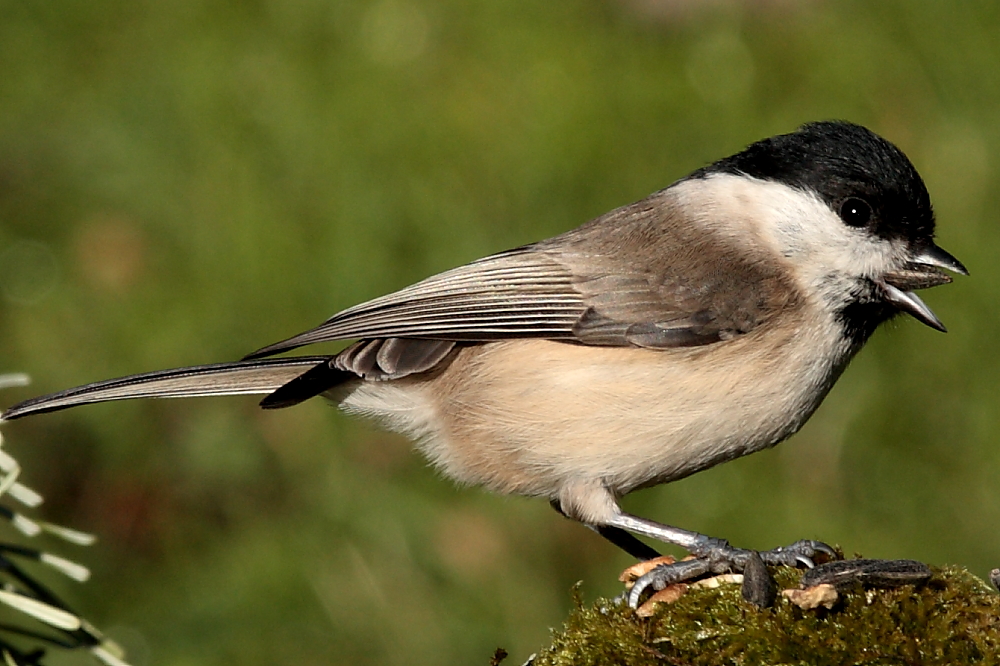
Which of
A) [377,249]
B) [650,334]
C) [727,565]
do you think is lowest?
[727,565]

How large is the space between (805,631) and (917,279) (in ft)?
3.81

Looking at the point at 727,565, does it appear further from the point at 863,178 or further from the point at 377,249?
the point at 377,249

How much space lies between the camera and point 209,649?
3605 millimetres

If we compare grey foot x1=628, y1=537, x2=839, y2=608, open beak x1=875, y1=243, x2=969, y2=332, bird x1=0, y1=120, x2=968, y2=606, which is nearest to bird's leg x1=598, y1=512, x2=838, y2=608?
grey foot x1=628, y1=537, x2=839, y2=608

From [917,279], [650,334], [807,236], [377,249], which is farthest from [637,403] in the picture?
→ [377,249]

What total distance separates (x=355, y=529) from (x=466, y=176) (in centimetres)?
173

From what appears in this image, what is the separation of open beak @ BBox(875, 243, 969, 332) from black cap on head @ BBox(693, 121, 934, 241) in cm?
5

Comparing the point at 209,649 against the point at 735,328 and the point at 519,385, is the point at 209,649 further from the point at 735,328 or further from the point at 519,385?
the point at 735,328

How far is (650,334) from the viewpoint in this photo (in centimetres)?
263

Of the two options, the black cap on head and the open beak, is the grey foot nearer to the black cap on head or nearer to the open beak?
the open beak

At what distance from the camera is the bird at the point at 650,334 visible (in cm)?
253

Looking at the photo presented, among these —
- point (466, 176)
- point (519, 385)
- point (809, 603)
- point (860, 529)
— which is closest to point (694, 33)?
point (466, 176)

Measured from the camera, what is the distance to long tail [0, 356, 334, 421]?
8.05 ft

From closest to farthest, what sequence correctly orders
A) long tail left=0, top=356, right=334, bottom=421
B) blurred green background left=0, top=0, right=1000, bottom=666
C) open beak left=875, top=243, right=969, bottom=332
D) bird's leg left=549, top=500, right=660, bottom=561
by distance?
1. long tail left=0, top=356, right=334, bottom=421
2. open beak left=875, top=243, right=969, bottom=332
3. bird's leg left=549, top=500, right=660, bottom=561
4. blurred green background left=0, top=0, right=1000, bottom=666
